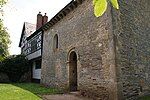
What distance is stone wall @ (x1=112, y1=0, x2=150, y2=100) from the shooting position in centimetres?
868

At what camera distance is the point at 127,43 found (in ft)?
30.9

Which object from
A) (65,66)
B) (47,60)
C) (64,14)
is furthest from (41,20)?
(65,66)

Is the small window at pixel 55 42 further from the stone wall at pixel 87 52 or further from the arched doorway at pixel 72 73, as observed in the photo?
the arched doorway at pixel 72 73

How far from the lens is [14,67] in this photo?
21.3m

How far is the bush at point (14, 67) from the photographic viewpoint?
21.2 metres

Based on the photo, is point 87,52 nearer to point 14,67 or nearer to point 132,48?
point 132,48

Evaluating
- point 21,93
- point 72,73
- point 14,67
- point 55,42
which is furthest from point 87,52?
point 14,67

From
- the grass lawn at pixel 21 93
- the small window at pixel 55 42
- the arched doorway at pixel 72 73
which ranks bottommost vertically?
the grass lawn at pixel 21 93

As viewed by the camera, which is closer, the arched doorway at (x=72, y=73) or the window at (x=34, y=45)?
the arched doorway at (x=72, y=73)

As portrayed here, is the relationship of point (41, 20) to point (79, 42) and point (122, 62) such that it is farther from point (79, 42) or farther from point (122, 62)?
point (122, 62)

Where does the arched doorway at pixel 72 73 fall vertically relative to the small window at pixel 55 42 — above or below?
below

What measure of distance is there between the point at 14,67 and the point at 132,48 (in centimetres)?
1543

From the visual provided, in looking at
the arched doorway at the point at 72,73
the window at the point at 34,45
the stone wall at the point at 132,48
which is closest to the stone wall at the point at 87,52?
the arched doorway at the point at 72,73

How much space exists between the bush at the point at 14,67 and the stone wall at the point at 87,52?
7.42m
